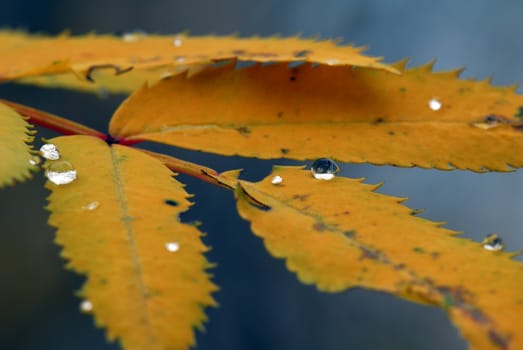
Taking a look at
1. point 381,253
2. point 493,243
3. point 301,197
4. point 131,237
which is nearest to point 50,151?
point 131,237

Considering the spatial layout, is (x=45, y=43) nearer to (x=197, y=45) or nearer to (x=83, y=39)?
(x=83, y=39)

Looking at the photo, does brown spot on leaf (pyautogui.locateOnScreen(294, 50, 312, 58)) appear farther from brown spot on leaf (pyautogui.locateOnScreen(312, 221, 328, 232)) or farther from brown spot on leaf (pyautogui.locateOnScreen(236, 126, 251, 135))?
brown spot on leaf (pyautogui.locateOnScreen(312, 221, 328, 232))

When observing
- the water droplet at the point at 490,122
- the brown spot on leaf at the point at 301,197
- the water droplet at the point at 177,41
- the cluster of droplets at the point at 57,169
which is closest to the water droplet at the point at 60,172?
the cluster of droplets at the point at 57,169

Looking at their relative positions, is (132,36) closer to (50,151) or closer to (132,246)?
(50,151)

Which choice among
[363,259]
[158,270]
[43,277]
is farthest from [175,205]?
[43,277]

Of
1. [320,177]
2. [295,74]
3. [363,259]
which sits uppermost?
[295,74]

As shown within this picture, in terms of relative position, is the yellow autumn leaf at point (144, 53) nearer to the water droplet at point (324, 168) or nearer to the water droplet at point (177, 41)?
the water droplet at point (177, 41)
